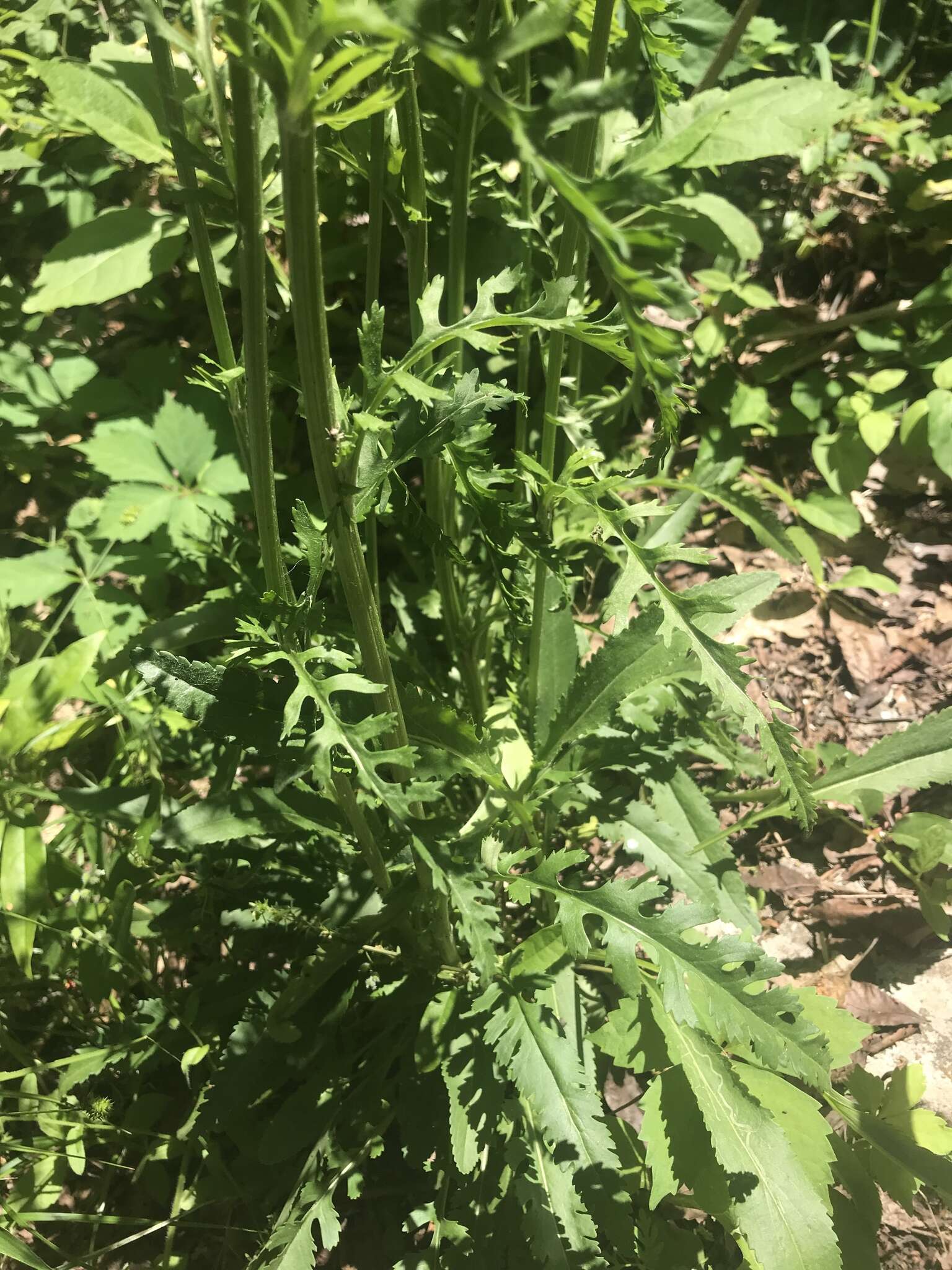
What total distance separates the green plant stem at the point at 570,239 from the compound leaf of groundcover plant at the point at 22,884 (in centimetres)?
72

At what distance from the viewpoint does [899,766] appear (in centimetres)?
119

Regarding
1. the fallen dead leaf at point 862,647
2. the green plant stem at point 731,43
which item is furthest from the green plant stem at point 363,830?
the green plant stem at point 731,43

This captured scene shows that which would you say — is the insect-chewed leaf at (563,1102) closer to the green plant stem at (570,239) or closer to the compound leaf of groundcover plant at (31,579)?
the green plant stem at (570,239)

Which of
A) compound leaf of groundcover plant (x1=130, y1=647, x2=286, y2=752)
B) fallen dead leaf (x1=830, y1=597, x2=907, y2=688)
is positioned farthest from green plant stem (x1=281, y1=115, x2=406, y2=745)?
fallen dead leaf (x1=830, y1=597, x2=907, y2=688)

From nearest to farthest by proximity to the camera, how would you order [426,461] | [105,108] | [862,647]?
[426,461]
[105,108]
[862,647]

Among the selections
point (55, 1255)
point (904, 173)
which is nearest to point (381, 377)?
point (55, 1255)

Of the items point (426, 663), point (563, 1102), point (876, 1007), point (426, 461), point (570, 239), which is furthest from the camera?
point (426, 663)

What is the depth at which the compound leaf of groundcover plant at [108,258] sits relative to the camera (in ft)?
4.26

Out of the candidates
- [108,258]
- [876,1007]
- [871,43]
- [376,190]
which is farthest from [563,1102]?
[871,43]

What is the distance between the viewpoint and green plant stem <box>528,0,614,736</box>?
629mm

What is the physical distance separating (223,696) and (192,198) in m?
0.41

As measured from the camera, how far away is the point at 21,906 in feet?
3.39

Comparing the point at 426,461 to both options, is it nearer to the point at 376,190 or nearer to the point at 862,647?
the point at 376,190

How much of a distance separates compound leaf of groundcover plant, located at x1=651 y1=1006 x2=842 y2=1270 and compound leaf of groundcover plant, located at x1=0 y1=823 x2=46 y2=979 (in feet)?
2.56
